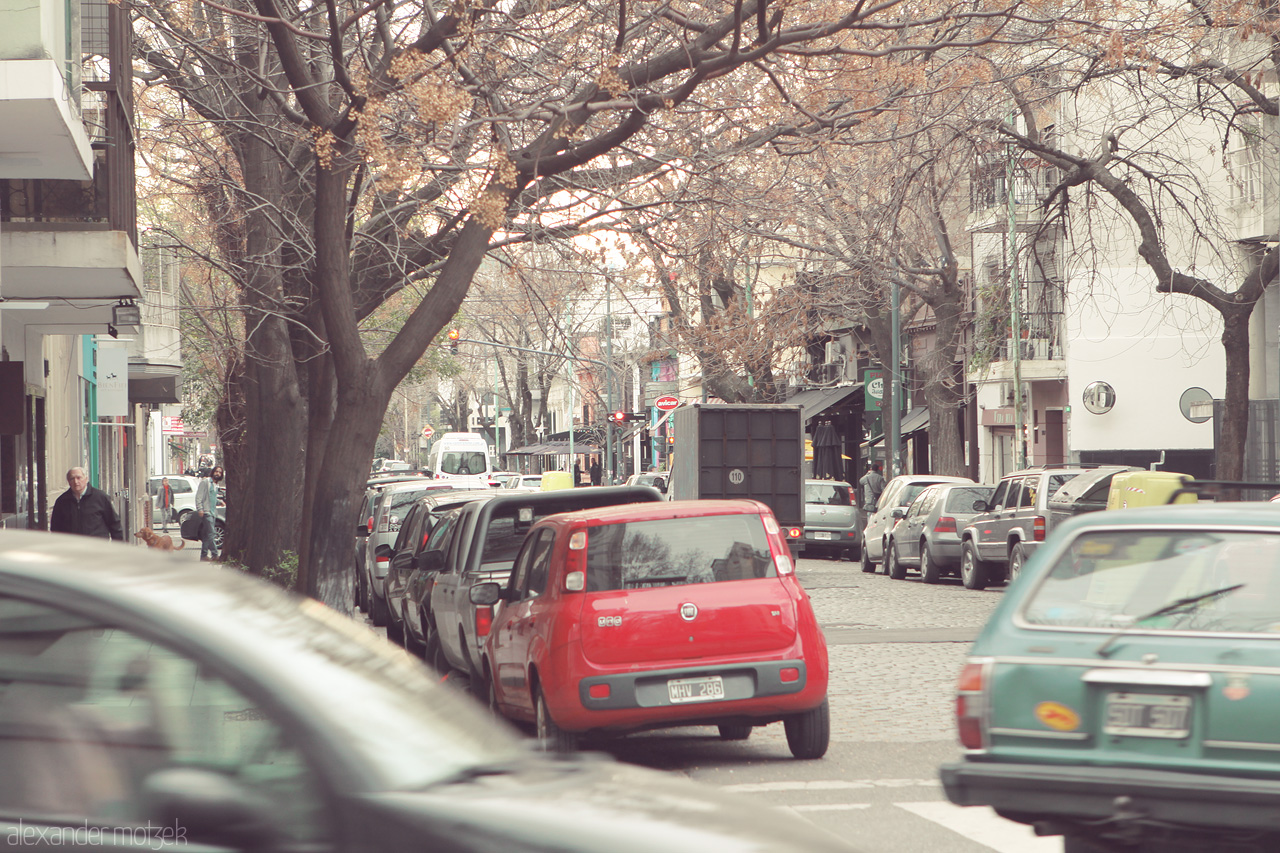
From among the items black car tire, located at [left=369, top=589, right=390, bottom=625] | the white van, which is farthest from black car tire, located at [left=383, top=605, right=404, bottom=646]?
the white van

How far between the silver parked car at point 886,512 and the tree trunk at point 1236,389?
635cm

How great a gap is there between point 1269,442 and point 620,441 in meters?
36.4

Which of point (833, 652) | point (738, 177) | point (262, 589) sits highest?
point (738, 177)

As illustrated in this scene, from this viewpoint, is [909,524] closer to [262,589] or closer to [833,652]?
[833,652]

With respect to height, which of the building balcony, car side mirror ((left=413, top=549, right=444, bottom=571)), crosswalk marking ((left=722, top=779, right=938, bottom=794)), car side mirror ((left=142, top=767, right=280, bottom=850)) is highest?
the building balcony

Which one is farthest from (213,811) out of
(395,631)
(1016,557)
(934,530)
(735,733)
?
(934,530)

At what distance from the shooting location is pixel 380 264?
18344mm

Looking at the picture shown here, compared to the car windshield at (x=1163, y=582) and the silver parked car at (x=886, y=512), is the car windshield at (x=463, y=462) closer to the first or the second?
the silver parked car at (x=886, y=512)

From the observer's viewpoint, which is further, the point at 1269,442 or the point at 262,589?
the point at 1269,442

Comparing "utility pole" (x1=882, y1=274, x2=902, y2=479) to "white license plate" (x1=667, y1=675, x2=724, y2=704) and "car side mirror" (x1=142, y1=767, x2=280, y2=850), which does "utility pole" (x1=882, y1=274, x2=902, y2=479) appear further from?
"car side mirror" (x1=142, y1=767, x2=280, y2=850)

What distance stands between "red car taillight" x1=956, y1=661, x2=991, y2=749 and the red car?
8.87ft

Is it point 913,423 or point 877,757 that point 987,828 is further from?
point 913,423

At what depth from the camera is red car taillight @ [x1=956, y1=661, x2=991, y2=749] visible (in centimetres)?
633

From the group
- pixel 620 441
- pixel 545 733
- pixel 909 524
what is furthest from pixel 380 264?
pixel 620 441
